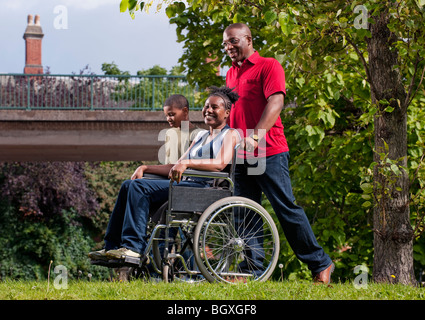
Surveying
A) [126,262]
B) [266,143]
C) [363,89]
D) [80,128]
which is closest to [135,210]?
[126,262]

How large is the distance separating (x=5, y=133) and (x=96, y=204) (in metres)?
8.89

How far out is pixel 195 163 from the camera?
194 inches

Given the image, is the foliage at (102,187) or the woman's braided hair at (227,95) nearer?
the woman's braided hair at (227,95)

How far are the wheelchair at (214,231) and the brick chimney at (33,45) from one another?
43746mm

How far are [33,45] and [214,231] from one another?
44.6m

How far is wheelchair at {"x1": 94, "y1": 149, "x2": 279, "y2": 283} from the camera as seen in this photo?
4.82 m

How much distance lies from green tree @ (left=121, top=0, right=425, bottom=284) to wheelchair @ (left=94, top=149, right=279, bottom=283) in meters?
1.45

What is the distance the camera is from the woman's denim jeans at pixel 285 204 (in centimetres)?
511

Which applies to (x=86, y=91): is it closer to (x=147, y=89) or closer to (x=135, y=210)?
(x=147, y=89)

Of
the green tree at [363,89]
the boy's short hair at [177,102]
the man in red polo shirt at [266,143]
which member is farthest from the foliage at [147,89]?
the man in red polo shirt at [266,143]

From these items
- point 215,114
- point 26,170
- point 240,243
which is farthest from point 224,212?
point 26,170

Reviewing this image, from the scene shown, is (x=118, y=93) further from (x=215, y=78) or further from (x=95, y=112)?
(x=215, y=78)

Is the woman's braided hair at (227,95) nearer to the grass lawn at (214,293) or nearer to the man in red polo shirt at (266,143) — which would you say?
the man in red polo shirt at (266,143)

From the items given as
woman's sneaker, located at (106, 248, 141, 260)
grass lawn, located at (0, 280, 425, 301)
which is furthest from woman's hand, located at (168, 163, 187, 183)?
grass lawn, located at (0, 280, 425, 301)
